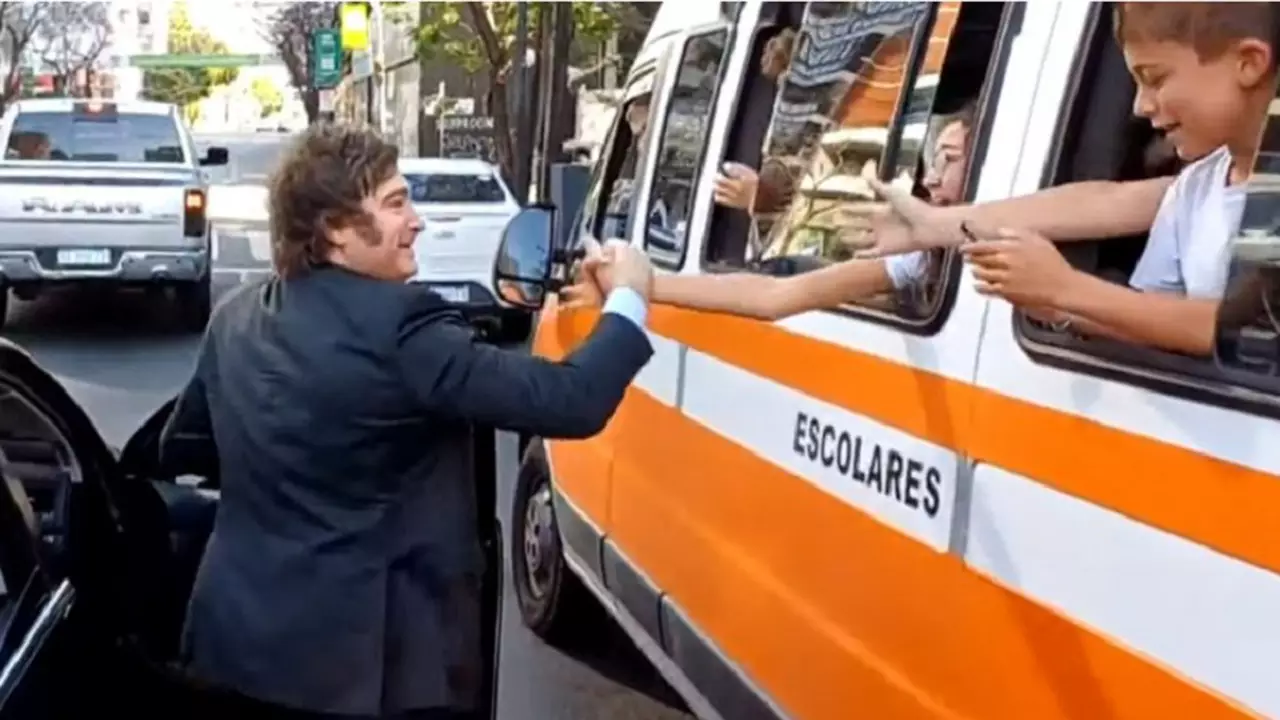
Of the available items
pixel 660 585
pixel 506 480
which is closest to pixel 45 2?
pixel 506 480

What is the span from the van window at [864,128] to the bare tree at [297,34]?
163 ft

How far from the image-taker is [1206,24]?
2.48m

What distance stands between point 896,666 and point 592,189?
3.61 metres

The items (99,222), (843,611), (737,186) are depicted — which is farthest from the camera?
(99,222)

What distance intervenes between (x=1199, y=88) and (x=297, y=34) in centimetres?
5815

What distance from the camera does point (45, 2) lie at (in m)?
48.3

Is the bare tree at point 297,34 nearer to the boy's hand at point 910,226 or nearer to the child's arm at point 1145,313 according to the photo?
the boy's hand at point 910,226

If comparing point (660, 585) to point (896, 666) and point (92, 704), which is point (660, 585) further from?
point (92, 704)

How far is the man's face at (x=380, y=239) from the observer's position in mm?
3162

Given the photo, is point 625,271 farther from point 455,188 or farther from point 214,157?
point 214,157

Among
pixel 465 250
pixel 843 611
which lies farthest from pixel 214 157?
pixel 843 611

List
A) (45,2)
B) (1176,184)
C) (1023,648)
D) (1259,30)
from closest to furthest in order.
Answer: (1259,30) → (1176,184) → (1023,648) → (45,2)

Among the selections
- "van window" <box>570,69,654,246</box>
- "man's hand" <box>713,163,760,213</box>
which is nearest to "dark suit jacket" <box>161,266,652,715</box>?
"man's hand" <box>713,163,760,213</box>

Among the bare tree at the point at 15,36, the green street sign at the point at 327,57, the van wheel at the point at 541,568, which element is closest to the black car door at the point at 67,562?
the van wheel at the point at 541,568
